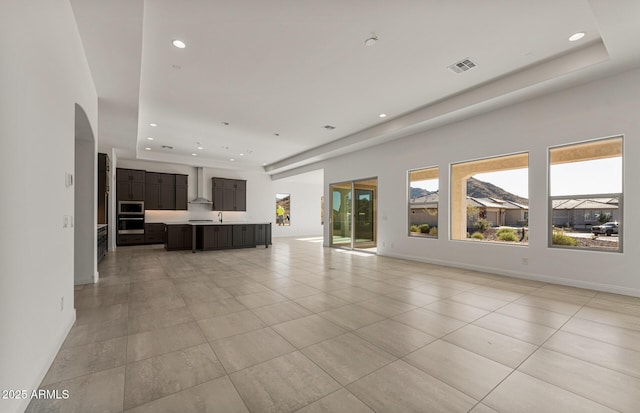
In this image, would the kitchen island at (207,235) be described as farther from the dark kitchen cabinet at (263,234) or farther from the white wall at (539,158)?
the white wall at (539,158)

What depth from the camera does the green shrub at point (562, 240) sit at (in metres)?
4.59

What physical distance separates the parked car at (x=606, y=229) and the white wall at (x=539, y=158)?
0.20m

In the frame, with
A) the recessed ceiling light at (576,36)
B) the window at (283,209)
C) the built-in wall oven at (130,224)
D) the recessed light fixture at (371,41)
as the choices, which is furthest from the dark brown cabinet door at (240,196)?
the recessed ceiling light at (576,36)

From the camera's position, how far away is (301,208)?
15.1m

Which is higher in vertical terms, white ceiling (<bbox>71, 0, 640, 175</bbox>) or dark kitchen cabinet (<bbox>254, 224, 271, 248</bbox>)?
white ceiling (<bbox>71, 0, 640, 175</bbox>)

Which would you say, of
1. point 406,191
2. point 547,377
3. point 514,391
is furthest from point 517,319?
point 406,191

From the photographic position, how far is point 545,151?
4.80 meters

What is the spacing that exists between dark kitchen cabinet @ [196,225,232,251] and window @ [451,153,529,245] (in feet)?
21.7

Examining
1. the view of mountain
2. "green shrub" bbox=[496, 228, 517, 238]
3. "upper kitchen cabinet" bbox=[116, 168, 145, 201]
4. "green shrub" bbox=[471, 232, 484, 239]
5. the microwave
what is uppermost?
"upper kitchen cabinet" bbox=[116, 168, 145, 201]

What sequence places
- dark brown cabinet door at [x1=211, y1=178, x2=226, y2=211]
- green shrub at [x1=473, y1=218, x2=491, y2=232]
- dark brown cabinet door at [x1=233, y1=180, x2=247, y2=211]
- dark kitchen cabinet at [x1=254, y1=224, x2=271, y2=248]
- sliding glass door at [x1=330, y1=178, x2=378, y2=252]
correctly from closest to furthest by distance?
green shrub at [x1=473, y1=218, x2=491, y2=232] → sliding glass door at [x1=330, y1=178, x2=378, y2=252] → dark kitchen cabinet at [x1=254, y1=224, x2=271, y2=248] → dark brown cabinet door at [x1=211, y1=178, x2=226, y2=211] → dark brown cabinet door at [x1=233, y1=180, x2=247, y2=211]

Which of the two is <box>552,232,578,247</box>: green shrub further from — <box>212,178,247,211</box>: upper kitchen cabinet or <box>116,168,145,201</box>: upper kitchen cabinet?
<box>116,168,145,201</box>: upper kitchen cabinet

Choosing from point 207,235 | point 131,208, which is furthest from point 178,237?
point 131,208

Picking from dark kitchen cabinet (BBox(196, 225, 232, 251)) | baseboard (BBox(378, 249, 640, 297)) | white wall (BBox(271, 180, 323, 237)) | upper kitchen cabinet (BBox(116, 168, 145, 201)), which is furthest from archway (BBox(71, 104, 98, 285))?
white wall (BBox(271, 180, 323, 237))

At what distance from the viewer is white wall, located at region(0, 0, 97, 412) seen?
1.46 metres
